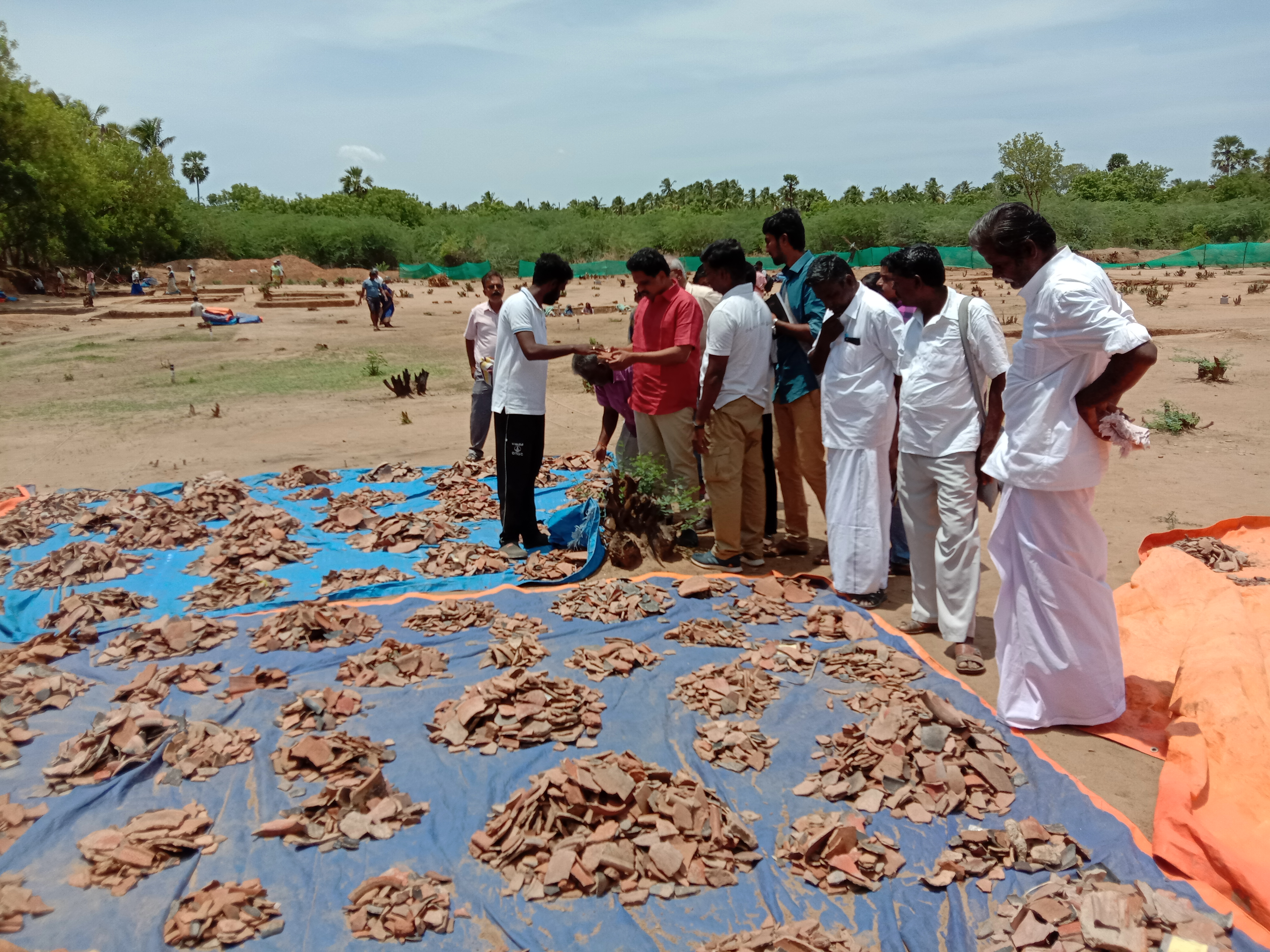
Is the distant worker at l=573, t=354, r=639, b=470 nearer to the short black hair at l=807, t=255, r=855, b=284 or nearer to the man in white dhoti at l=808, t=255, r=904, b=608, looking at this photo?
the man in white dhoti at l=808, t=255, r=904, b=608

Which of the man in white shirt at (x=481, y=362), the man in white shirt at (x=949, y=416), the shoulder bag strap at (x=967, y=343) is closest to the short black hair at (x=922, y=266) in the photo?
the man in white shirt at (x=949, y=416)

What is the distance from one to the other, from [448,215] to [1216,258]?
177 feet

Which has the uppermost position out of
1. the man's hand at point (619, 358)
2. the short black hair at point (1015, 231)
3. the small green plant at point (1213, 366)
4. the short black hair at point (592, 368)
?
the short black hair at point (1015, 231)

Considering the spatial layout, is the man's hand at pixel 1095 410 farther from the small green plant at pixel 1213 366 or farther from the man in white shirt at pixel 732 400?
the small green plant at pixel 1213 366

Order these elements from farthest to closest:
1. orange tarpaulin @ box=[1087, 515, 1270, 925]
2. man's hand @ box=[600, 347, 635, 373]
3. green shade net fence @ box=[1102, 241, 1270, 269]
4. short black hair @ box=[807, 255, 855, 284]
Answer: green shade net fence @ box=[1102, 241, 1270, 269]
man's hand @ box=[600, 347, 635, 373]
short black hair @ box=[807, 255, 855, 284]
orange tarpaulin @ box=[1087, 515, 1270, 925]

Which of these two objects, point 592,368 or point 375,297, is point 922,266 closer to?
point 592,368

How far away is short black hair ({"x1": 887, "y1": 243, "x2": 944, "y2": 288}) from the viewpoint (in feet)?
13.8

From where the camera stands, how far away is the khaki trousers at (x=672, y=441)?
19.4 feet

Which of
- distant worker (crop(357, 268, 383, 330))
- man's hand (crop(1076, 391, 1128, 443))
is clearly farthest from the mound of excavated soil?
man's hand (crop(1076, 391, 1128, 443))

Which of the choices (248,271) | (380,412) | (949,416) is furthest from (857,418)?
(248,271)

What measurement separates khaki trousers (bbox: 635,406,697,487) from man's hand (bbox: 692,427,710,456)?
0.31m

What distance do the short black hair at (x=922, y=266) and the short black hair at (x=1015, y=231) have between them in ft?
2.24

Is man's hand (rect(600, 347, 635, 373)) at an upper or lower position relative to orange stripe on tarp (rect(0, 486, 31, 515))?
upper

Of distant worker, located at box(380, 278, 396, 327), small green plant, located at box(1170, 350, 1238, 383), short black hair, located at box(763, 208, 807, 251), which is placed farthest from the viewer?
distant worker, located at box(380, 278, 396, 327)
